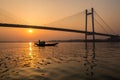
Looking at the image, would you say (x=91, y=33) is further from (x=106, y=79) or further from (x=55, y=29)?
(x=106, y=79)

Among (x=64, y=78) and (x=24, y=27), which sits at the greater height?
(x=24, y=27)

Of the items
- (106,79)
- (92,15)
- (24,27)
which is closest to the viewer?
(106,79)

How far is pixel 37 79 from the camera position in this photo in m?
10.2

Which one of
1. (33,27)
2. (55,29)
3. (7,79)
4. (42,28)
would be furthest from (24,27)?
(7,79)

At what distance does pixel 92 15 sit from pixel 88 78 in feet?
189

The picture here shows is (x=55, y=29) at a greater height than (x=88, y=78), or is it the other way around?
(x=55, y=29)

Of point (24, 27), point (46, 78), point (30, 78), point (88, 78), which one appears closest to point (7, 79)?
point (30, 78)

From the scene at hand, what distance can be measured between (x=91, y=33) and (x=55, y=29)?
16474mm

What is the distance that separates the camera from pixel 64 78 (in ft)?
34.0

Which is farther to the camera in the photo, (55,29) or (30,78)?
(55,29)

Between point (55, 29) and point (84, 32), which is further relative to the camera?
point (84, 32)

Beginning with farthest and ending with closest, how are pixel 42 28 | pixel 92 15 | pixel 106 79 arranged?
pixel 92 15, pixel 42 28, pixel 106 79

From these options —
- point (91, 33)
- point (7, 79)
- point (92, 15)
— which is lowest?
point (7, 79)

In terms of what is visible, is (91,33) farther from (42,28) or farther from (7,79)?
(7,79)
